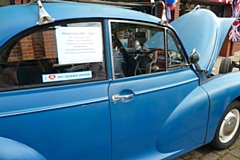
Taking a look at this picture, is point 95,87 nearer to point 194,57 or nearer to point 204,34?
point 194,57

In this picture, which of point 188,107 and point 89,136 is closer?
point 89,136

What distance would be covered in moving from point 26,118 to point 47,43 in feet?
1.87

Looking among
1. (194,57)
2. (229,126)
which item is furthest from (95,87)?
(229,126)

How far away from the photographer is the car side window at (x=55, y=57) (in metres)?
1.46

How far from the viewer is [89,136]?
1617 mm

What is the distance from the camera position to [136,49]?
217cm

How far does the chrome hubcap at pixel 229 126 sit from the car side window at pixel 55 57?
1943mm

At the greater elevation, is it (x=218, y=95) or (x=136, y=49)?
(x=136, y=49)

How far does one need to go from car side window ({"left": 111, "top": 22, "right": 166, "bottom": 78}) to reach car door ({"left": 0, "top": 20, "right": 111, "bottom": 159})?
0.67 feet

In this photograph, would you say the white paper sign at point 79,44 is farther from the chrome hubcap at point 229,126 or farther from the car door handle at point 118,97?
the chrome hubcap at point 229,126

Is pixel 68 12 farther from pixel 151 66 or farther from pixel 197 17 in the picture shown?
pixel 197 17

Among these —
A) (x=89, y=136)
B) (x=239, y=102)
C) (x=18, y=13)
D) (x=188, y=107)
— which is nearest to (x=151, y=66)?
(x=188, y=107)

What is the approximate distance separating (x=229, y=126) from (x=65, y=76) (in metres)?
2.31

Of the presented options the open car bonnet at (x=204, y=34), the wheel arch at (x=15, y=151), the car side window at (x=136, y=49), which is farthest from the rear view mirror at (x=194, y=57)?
the wheel arch at (x=15, y=151)
